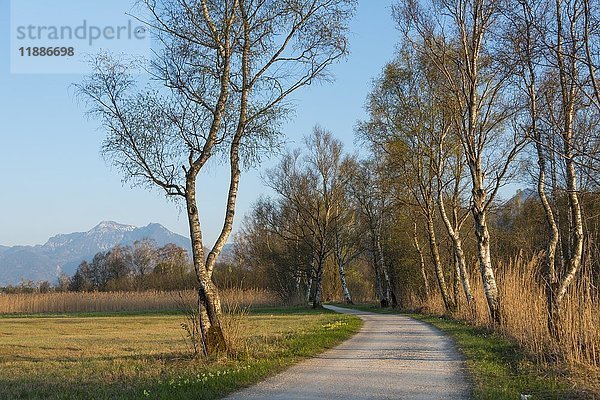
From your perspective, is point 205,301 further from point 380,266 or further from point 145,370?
point 380,266

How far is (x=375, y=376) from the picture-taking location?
1063 centimetres

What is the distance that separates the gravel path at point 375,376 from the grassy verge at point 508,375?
30cm

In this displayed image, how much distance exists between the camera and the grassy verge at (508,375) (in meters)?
8.64

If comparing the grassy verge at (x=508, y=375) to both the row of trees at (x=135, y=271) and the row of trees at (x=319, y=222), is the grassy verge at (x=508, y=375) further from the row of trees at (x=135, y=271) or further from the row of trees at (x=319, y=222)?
the row of trees at (x=135, y=271)

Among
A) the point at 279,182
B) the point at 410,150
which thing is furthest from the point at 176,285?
the point at 410,150

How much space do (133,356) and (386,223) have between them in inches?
1384

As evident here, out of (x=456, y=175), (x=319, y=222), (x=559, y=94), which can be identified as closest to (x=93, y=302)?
(x=319, y=222)

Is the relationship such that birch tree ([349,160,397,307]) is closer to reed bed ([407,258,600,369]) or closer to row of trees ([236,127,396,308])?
row of trees ([236,127,396,308])

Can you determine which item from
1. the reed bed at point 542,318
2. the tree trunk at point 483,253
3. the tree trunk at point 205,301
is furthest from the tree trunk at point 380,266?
the tree trunk at point 205,301

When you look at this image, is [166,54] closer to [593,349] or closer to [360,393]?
[360,393]

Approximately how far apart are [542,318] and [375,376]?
461 cm

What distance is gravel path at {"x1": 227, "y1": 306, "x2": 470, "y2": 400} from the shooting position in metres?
9.02

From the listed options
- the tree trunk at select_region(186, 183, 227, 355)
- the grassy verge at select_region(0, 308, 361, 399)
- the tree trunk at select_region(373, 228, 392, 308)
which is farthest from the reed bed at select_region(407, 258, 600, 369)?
the tree trunk at select_region(373, 228, 392, 308)

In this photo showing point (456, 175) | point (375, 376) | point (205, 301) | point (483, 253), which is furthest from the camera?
point (456, 175)
